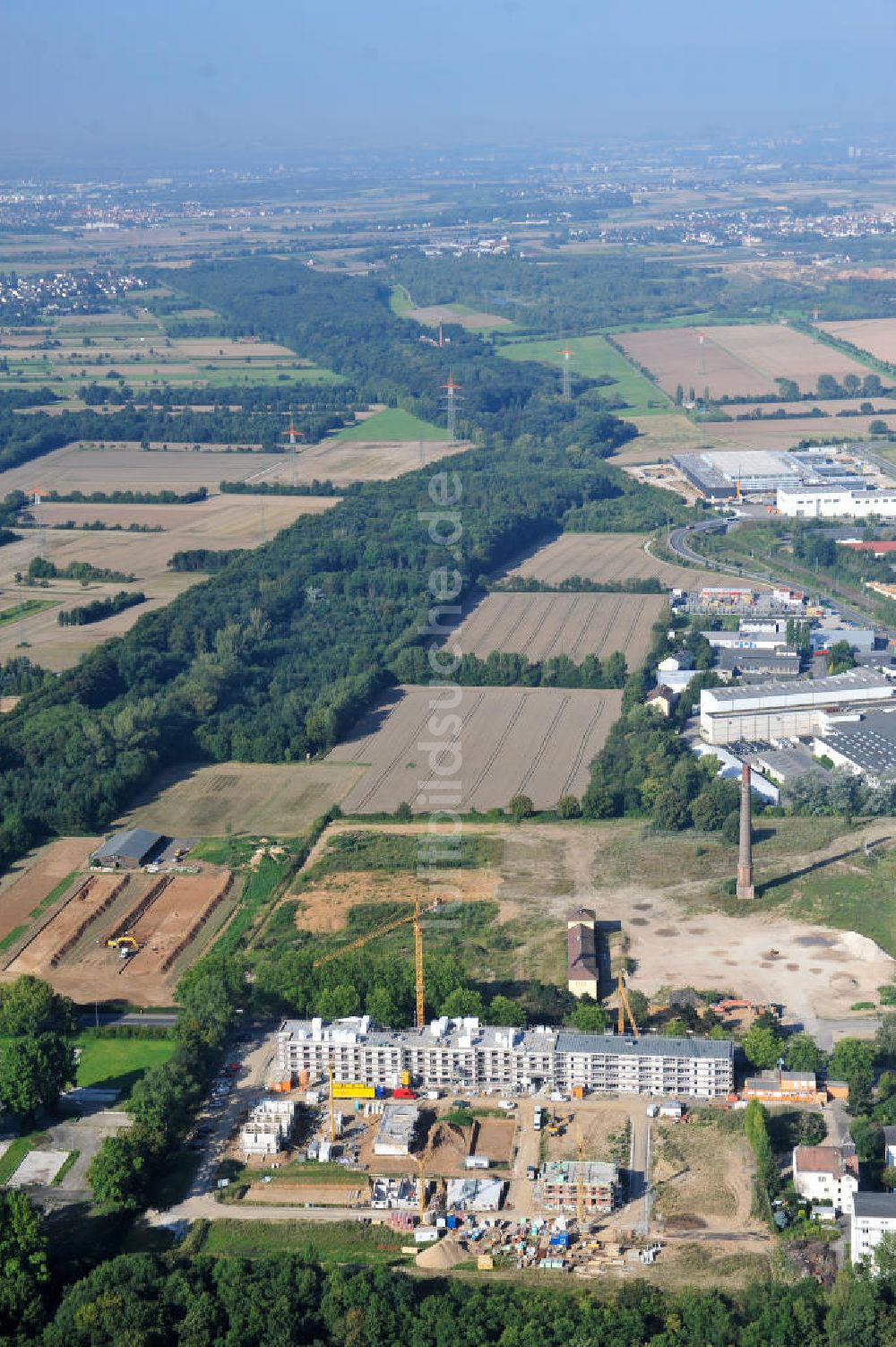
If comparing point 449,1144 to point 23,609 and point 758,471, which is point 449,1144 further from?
point 758,471

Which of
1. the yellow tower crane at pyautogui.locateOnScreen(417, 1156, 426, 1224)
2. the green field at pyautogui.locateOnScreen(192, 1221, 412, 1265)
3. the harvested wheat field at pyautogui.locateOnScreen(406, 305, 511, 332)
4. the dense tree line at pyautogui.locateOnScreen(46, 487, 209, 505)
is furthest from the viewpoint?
the harvested wheat field at pyautogui.locateOnScreen(406, 305, 511, 332)

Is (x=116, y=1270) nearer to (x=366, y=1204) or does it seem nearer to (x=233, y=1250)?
(x=233, y=1250)

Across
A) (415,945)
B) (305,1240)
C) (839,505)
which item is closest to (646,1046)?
(415,945)

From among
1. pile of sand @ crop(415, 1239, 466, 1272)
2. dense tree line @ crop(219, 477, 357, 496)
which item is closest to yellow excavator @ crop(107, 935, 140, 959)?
pile of sand @ crop(415, 1239, 466, 1272)

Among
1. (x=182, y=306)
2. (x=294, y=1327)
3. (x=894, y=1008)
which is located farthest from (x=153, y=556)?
(x=182, y=306)

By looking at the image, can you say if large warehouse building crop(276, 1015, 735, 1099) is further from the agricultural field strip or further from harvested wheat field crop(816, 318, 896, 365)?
harvested wheat field crop(816, 318, 896, 365)

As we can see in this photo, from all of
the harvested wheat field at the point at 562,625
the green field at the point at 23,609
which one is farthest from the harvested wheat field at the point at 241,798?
the green field at the point at 23,609
